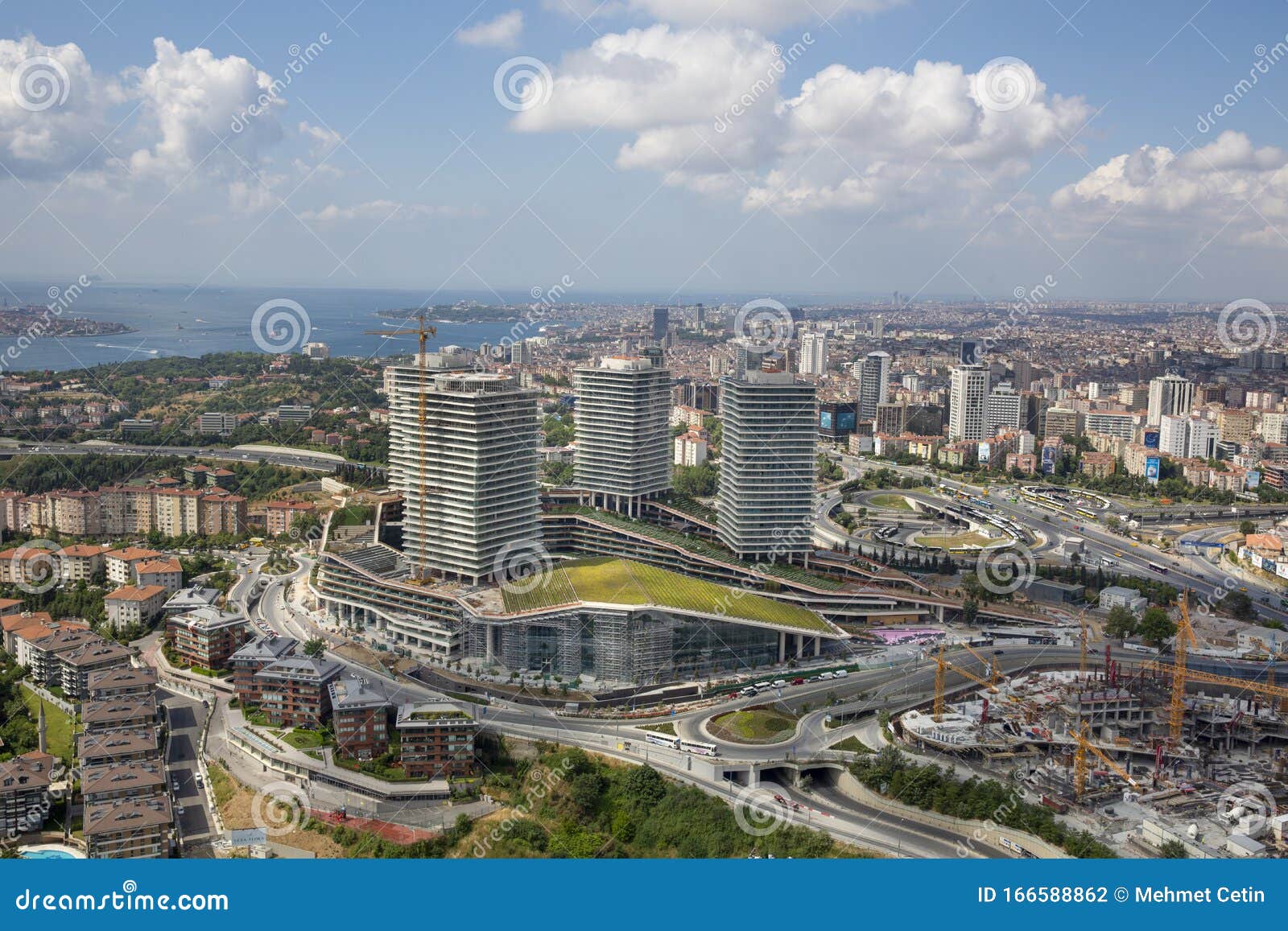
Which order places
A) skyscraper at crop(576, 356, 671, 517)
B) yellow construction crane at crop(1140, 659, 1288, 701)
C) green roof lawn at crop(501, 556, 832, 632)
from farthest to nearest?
1. skyscraper at crop(576, 356, 671, 517)
2. green roof lawn at crop(501, 556, 832, 632)
3. yellow construction crane at crop(1140, 659, 1288, 701)

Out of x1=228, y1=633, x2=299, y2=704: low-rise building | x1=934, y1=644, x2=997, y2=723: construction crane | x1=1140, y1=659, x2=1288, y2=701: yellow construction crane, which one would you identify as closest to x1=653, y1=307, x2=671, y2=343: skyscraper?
x1=934, y1=644, x2=997, y2=723: construction crane

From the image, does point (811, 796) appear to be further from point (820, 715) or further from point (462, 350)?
point (462, 350)

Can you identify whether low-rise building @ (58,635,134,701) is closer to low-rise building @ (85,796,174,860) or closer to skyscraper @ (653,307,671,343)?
low-rise building @ (85,796,174,860)

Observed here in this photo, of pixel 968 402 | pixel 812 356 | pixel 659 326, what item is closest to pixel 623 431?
pixel 968 402

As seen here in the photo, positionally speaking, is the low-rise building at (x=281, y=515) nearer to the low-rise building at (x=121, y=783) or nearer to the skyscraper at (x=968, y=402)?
the low-rise building at (x=121, y=783)

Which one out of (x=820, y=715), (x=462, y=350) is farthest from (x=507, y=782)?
(x=462, y=350)

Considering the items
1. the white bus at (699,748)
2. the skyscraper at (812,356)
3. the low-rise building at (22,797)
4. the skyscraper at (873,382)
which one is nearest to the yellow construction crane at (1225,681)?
the white bus at (699,748)

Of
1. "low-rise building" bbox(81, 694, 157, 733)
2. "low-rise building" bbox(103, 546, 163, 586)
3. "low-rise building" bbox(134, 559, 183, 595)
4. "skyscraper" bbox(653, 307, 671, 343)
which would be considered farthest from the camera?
"skyscraper" bbox(653, 307, 671, 343)
